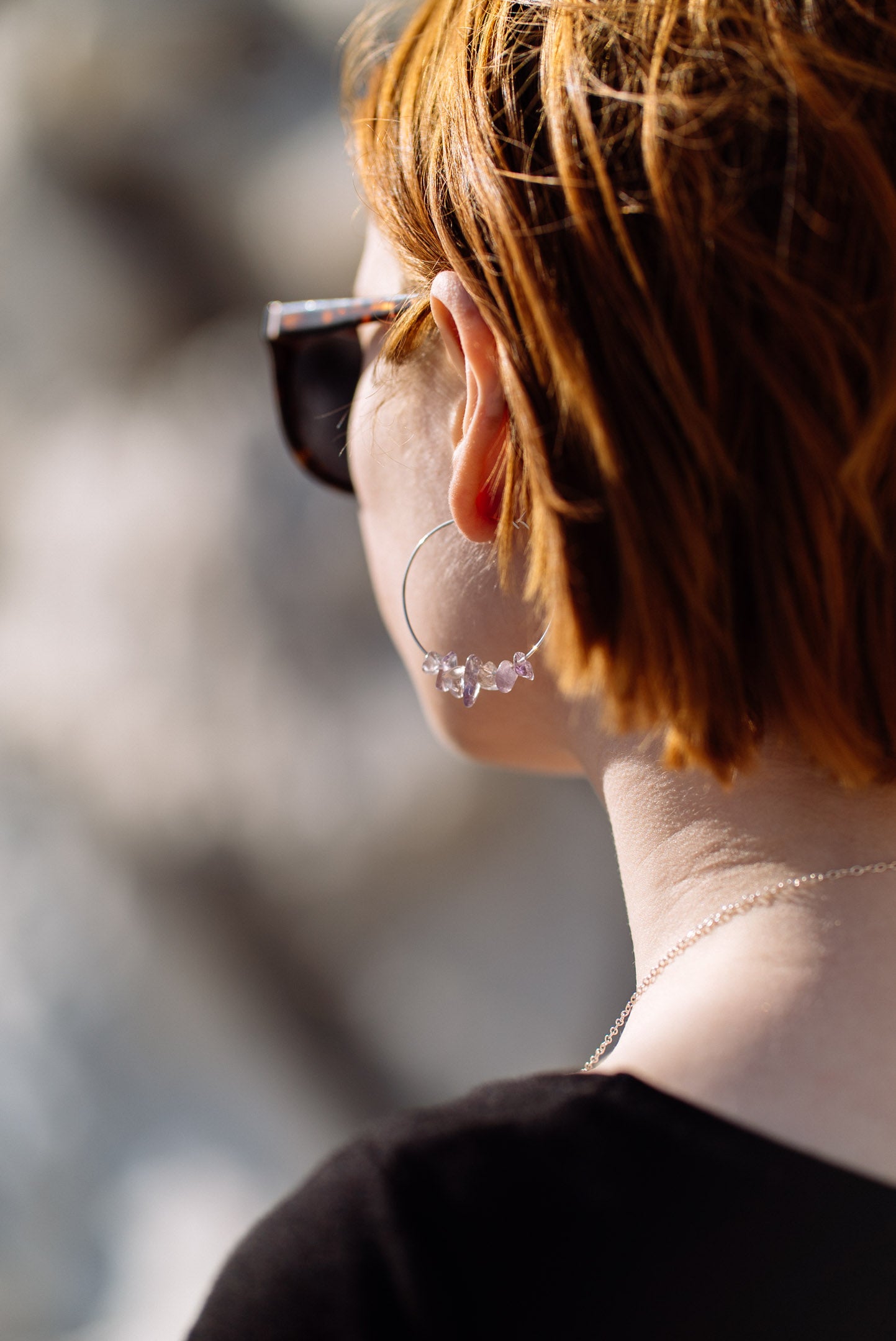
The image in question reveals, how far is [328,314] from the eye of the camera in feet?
3.52

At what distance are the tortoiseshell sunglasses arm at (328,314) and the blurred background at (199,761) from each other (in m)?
0.67

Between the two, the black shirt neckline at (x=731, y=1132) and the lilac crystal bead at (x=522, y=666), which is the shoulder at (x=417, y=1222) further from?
the lilac crystal bead at (x=522, y=666)

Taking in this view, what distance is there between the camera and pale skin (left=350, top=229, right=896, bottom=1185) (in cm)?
64

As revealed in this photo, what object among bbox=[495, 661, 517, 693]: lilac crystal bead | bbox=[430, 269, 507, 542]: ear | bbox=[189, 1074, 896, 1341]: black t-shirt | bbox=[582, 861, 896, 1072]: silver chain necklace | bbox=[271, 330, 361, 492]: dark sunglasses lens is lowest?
bbox=[189, 1074, 896, 1341]: black t-shirt

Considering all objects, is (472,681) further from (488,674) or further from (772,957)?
(772,957)

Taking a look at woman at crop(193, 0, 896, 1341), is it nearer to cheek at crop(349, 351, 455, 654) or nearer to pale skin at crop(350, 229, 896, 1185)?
pale skin at crop(350, 229, 896, 1185)

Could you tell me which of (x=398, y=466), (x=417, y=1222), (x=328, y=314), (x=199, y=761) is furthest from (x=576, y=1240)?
(x=199, y=761)

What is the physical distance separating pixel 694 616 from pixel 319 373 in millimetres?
683

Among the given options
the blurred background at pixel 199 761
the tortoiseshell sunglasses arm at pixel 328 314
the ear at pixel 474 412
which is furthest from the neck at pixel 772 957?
the blurred background at pixel 199 761

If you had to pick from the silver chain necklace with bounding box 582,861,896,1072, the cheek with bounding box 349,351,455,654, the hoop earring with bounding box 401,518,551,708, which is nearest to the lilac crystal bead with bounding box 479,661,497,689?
the hoop earring with bounding box 401,518,551,708

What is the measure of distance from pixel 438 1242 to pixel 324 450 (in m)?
0.89

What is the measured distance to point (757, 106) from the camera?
23.8 inches

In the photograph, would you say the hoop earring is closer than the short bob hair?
No

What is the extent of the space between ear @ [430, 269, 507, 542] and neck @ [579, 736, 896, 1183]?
9.4 inches
